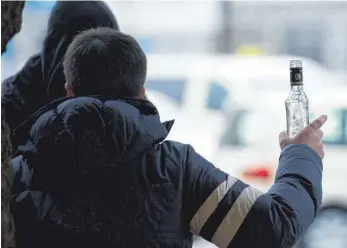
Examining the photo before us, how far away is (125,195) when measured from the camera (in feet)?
7.27

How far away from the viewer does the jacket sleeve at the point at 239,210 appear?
220 cm

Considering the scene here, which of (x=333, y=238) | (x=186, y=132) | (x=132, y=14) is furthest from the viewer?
(x=132, y=14)

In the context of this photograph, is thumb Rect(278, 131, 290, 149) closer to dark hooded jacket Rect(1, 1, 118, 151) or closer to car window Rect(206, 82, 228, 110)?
dark hooded jacket Rect(1, 1, 118, 151)

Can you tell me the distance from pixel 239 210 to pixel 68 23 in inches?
67.9

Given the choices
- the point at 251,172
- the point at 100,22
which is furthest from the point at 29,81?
the point at 251,172

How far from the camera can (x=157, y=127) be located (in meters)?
2.23

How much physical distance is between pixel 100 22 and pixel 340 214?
5156 mm

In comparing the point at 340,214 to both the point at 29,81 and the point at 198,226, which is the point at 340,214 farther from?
the point at 198,226

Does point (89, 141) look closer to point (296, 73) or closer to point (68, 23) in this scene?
point (296, 73)

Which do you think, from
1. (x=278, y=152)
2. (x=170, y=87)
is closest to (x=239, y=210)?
(x=278, y=152)

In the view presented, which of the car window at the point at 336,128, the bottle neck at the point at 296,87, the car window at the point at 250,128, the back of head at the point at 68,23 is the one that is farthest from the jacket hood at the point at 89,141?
the car window at the point at 336,128

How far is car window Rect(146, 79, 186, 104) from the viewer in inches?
390

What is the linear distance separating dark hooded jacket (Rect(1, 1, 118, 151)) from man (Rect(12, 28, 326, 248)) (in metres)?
1.19

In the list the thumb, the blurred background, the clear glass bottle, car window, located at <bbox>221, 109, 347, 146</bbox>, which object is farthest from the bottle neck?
car window, located at <bbox>221, 109, 347, 146</bbox>
